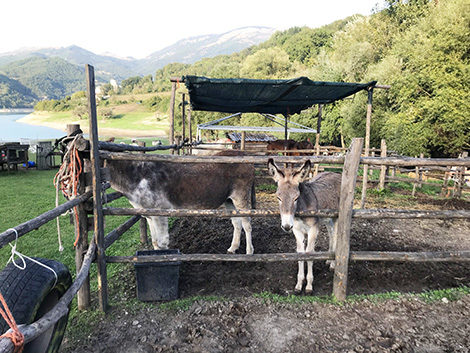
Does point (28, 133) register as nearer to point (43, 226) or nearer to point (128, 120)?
point (128, 120)

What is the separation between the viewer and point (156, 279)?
3812mm

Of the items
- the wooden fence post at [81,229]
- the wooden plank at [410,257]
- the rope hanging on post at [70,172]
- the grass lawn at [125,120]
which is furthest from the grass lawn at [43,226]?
the grass lawn at [125,120]

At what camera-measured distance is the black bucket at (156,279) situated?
3791 millimetres

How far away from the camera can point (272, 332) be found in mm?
3217

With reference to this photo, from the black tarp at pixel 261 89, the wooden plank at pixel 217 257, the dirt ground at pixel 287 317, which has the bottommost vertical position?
the dirt ground at pixel 287 317

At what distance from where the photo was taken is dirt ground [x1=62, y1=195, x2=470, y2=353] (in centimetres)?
304

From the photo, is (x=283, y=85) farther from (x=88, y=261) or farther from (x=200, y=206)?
(x=88, y=261)

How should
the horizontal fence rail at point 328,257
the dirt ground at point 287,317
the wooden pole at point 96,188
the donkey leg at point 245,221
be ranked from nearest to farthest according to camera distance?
the dirt ground at point 287,317
the wooden pole at point 96,188
the horizontal fence rail at point 328,257
the donkey leg at point 245,221

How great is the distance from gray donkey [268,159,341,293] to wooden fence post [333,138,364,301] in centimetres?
51

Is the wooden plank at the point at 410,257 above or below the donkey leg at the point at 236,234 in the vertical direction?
above

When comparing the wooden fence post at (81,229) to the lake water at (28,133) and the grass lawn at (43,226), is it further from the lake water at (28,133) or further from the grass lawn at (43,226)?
the lake water at (28,133)

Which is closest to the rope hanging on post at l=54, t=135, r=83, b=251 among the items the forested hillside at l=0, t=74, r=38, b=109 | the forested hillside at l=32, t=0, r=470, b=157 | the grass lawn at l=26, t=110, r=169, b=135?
the forested hillside at l=32, t=0, r=470, b=157

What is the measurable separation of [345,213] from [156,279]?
274 cm

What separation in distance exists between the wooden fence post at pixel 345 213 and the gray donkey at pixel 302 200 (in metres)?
0.51
